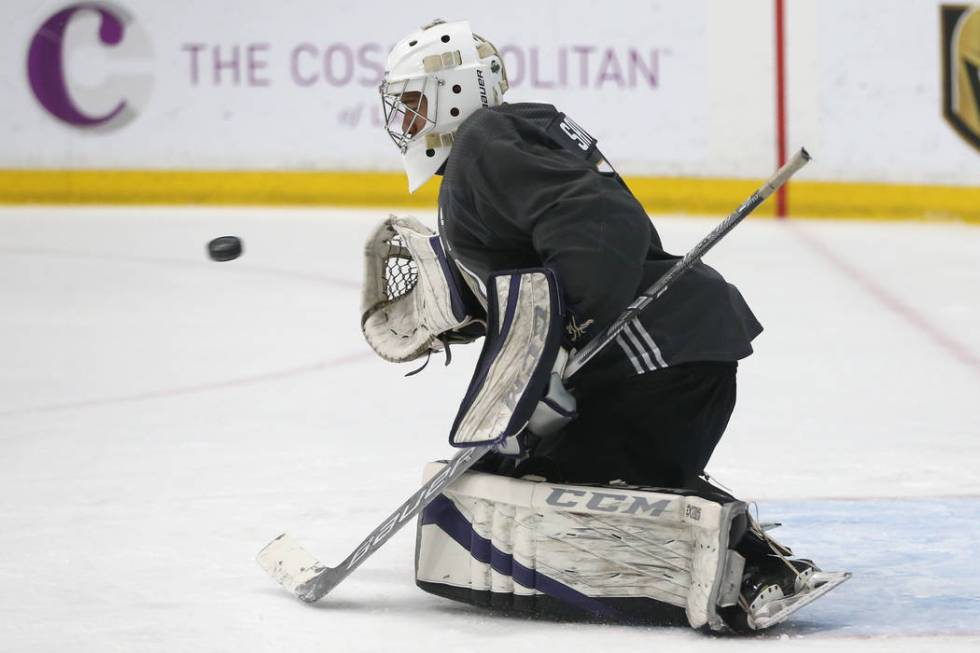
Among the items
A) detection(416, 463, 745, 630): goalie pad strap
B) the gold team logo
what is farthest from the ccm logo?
the gold team logo

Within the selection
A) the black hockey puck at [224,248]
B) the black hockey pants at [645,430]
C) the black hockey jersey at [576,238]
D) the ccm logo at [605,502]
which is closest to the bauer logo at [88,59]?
the black hockey puck at [224,248]

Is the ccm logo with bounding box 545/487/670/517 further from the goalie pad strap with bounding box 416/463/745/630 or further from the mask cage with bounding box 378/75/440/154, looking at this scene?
the mask cage with bounding box 378/75/440/154

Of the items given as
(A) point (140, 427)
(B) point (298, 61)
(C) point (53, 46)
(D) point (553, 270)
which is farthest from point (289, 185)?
(D) point (553, 270)

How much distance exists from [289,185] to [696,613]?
4905mm

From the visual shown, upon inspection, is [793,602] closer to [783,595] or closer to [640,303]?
[783,595]

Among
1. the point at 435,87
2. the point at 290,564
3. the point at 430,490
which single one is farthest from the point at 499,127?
the point at 290,564

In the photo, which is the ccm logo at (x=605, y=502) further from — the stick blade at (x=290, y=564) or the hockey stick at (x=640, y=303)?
the stick blade at (x=290, y=564)

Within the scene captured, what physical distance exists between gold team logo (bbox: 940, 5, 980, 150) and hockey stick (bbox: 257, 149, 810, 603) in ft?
14.8

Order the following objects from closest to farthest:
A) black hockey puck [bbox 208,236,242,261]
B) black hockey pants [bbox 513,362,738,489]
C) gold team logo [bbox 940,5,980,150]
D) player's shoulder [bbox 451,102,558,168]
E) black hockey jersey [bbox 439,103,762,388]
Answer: black hockey jersey [bbox 439,103,762,388], player's shoulder [bbox 451,102,558,168], black hockey pants [bbox 513,362,738,489], black hockey puck [bbox 208,236,242,261], gold team logo [bbox 940,5,980,150]

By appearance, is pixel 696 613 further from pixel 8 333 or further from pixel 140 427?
pixel 8 333

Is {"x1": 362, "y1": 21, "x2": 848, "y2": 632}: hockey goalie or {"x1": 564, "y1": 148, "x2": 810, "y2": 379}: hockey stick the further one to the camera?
{"x1": 564, "y1": 148, "x2": 810, "y2": 379}: hockey stick

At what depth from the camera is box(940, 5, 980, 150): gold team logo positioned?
6.62 m

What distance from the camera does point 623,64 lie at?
671 cm

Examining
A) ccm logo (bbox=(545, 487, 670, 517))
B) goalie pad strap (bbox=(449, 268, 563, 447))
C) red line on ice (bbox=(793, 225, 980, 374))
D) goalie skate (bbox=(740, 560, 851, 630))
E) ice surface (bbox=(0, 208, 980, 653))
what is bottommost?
red line on ice (bbox=(793, 225, 980, 374))
